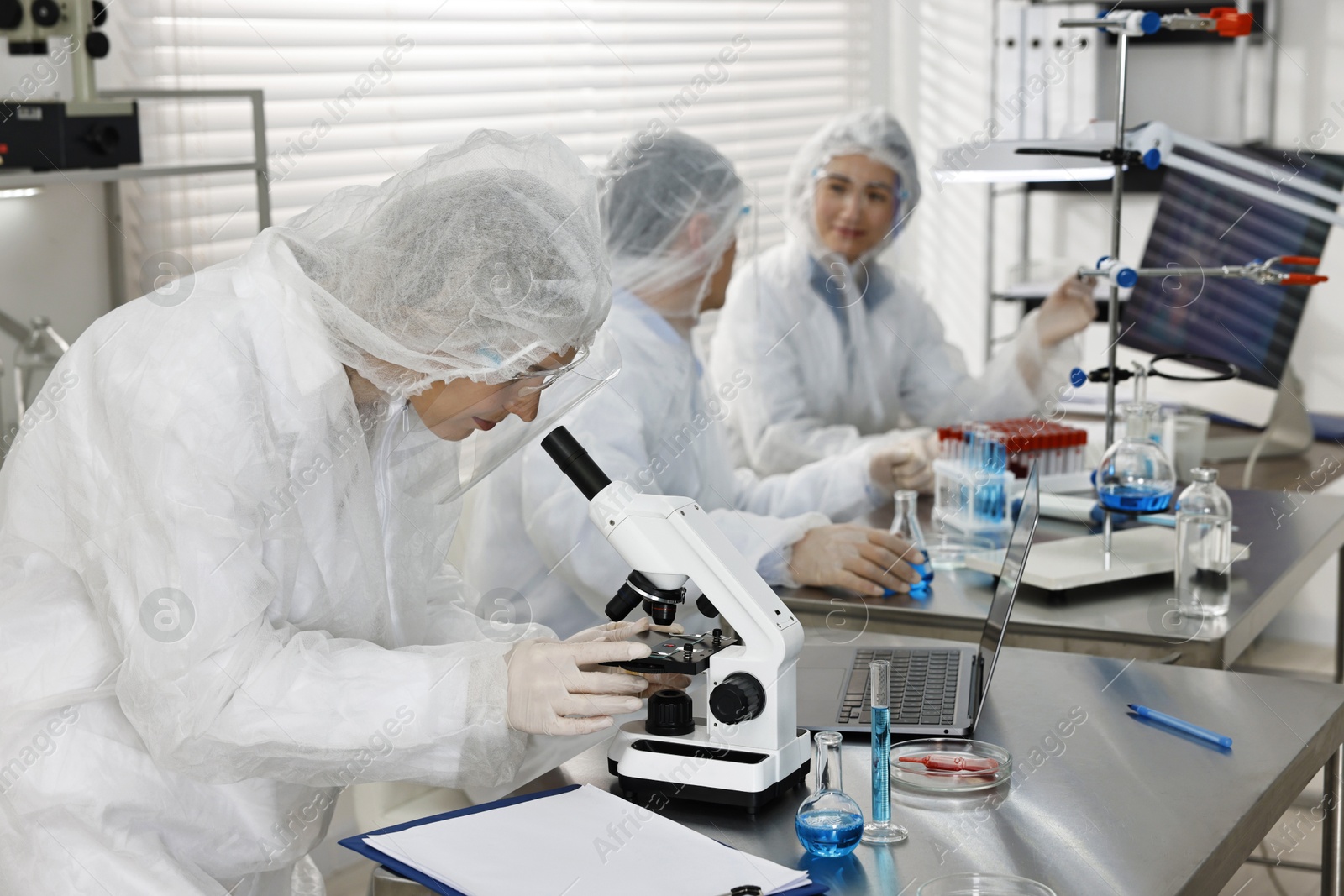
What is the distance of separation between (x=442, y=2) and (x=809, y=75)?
166cm

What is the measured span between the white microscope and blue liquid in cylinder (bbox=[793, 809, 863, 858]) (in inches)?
2.9

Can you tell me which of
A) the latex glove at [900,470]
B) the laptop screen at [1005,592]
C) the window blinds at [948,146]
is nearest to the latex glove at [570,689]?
the laptop screen at [1005,592]

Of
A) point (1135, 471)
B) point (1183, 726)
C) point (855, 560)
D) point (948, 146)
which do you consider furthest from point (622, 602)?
point (948, 146)

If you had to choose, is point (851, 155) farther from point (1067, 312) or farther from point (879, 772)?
point (879, 772)

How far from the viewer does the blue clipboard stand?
1.04 meters

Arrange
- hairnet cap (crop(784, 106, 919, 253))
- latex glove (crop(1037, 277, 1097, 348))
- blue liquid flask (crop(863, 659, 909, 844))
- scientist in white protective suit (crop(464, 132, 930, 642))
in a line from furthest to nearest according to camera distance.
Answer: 1. hairnet cap (crop(784, 106, 919, 253))
2. latex glove (crop(1037, 277, 1097, 348))
3. scientist in white protective suit (crop(464, 132, 930, 642))
4. blue liquid flask (crop(863, 659, 909, 844))

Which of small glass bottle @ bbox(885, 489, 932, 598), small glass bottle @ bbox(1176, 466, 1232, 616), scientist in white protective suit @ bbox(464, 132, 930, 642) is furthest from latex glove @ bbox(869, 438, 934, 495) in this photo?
small glass bottle @ bbox(1176, 466, 1232, 616)

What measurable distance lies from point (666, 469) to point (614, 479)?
30 centimetres

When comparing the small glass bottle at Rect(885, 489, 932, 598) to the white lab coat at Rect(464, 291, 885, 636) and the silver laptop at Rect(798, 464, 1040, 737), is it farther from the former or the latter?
the silver laptop at Rect(798, 464, 1040, 737)

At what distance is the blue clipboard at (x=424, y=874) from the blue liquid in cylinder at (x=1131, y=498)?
1175 millimetres

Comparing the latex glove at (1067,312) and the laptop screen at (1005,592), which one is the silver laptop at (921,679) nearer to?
the laptop screen at (1005,592)

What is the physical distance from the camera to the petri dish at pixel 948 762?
1.25 metres

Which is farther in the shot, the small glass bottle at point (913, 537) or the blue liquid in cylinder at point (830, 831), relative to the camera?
the small glass bottle at point (913, 537)

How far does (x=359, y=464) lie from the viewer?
134cm
